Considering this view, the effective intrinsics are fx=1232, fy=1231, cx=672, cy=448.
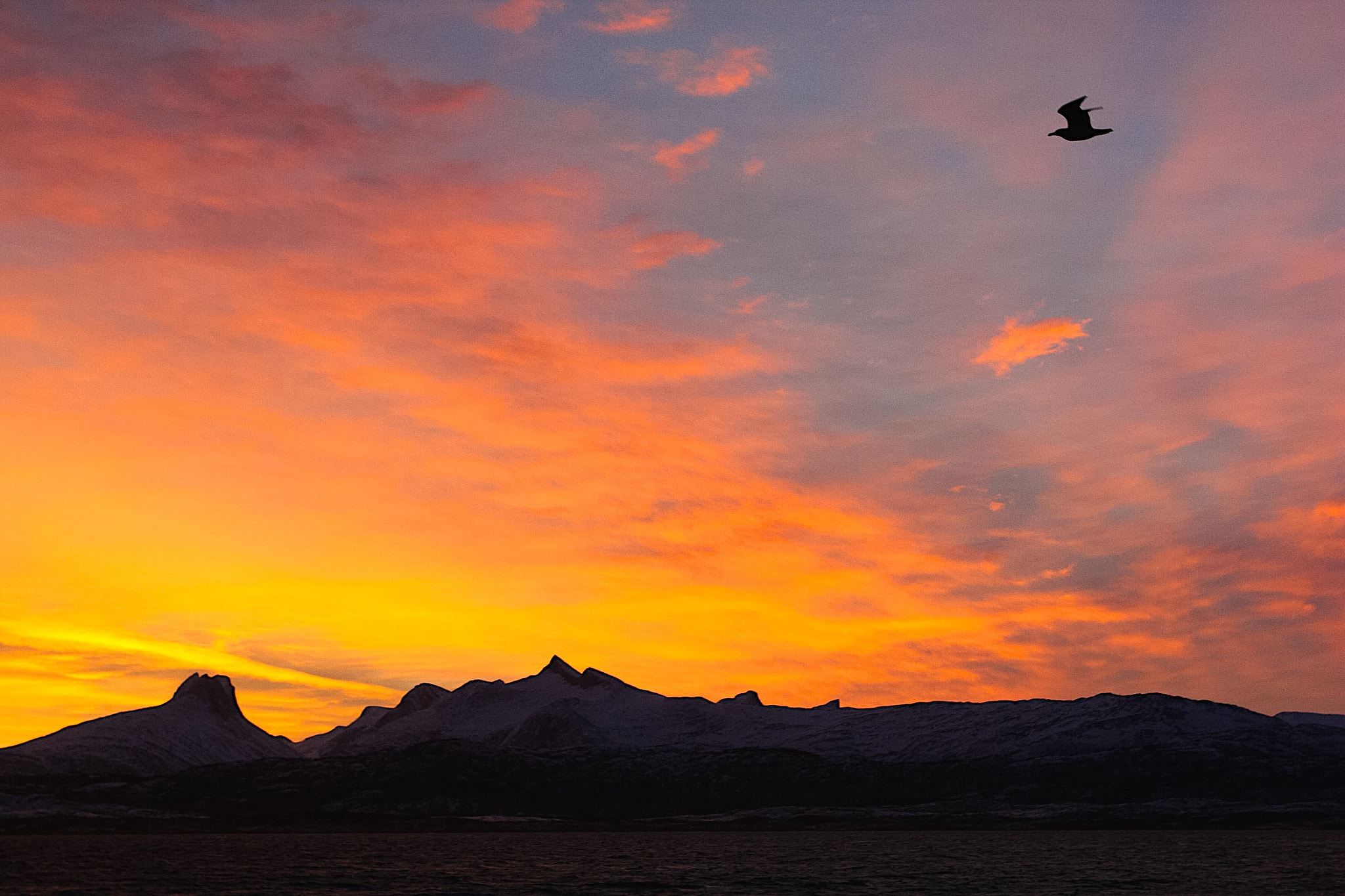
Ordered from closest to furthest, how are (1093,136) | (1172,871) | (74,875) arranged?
(1093,136) < (74,875) < (1172,871)

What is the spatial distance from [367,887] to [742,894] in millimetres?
46132

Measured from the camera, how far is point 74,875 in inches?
6831

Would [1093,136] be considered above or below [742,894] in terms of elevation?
above

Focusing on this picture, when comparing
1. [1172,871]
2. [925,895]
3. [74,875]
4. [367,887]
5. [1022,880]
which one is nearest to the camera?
[925,895]

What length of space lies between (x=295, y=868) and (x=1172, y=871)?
136m

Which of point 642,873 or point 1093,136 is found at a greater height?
point 1093,136

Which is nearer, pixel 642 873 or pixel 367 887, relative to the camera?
pixel 367 887

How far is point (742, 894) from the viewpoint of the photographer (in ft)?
460

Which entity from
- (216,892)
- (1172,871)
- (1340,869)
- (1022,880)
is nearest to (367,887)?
(216,892)

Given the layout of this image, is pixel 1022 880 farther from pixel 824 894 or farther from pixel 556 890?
pixel 556 890

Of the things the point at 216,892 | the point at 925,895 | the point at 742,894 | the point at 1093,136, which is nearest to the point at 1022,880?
the point at 925,895

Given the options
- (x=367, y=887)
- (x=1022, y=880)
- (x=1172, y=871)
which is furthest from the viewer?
(x=1172, y=871)

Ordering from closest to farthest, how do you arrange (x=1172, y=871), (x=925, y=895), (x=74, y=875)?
(x=925, y=895)
(x=74, y=875)
(x=1172, y=871)

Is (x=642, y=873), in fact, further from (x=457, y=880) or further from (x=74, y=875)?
(x=74, y=875)
